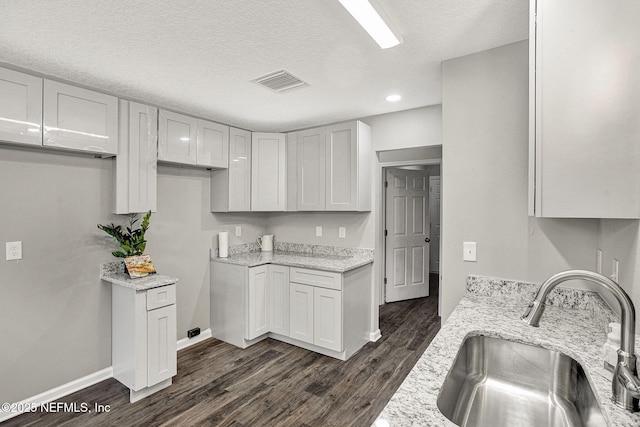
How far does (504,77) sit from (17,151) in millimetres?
3406

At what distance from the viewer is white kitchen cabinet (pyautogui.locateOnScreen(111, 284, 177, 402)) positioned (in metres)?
2.34

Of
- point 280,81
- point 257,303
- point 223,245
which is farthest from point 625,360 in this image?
point 223,245

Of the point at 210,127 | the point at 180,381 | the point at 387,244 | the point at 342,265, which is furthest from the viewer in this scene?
the point at 387,244

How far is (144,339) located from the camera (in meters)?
2.37

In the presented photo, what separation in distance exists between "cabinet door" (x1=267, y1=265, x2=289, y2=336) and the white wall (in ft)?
5.64

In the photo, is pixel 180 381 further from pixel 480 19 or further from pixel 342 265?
pixel 480 19

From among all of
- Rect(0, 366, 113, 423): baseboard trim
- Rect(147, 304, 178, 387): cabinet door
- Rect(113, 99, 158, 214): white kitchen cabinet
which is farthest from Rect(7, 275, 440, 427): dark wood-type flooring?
Rect(113, 99, 158, 214): white kitchen cabinet

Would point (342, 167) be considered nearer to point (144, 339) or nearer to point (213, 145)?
point (213, 145)

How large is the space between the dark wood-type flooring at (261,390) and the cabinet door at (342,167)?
5.14 ft

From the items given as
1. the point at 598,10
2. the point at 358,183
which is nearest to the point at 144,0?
the point at 598,10

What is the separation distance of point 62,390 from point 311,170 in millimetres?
2957

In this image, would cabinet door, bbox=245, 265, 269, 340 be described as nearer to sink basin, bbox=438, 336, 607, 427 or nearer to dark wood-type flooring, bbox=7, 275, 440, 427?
dark wood-type flooring, bbox=7, 275, 440, 427

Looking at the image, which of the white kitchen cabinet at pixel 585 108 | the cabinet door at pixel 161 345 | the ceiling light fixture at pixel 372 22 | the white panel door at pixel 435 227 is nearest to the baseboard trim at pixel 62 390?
the cabinet door at pixel 161 345

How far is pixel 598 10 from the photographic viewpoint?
3.80ft
